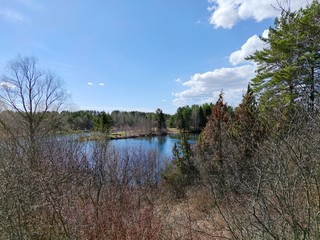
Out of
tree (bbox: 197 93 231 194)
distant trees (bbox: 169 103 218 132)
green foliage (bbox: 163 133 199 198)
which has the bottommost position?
green foliage (bbox: 163 133 199 198)

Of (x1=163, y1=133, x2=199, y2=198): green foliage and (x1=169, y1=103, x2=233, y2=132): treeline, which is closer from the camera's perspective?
(x1=163, y1=133, x2=199, y2=198): green foliage

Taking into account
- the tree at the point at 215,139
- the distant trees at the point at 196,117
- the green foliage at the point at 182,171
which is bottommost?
the green foliage at the point at 182,171

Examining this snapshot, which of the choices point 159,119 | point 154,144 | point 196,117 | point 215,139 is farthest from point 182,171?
point 159,119

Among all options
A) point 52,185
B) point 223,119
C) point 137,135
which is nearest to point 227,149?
point 223,119

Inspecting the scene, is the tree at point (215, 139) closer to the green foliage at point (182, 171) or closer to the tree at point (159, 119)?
the green foliage at point (182, 171)

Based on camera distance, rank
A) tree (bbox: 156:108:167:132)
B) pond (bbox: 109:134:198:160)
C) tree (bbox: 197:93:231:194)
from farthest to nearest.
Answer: tree (bbox: 156:108:167:132) → pond (bbox: 109:134:198:160) → tree (bbox: 197:93:231:194)

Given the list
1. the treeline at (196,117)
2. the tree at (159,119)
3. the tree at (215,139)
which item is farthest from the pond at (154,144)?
the tree at (159,119)

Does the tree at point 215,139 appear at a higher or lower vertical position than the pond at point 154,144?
higher

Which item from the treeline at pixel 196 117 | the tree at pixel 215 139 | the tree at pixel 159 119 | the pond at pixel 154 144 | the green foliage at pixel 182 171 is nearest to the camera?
the tree at pixel 215 139

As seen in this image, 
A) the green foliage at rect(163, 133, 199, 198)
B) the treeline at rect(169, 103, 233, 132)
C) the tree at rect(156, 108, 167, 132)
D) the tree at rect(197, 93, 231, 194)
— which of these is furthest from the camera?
the tree at rect(156, 108, 167, 132)

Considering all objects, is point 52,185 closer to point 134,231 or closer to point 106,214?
point 106,214

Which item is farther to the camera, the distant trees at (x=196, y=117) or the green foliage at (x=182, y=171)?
the distant trees at (x=196, y=117)

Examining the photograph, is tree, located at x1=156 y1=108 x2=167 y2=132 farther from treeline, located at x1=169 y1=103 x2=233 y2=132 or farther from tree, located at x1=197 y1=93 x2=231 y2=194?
tree, located at x1=197 y1=93 x2=231 y2=194

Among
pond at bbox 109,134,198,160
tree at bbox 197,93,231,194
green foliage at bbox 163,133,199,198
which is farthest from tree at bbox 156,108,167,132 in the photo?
tree at bbox 197,93,231,194
